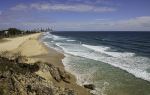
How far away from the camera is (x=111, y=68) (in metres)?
26.8

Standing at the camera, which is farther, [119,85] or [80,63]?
[80,63]

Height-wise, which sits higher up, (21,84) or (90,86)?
(21,84)

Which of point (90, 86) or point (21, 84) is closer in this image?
point (21, 84)

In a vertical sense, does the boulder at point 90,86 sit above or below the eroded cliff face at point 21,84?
below

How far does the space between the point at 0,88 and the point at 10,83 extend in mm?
740

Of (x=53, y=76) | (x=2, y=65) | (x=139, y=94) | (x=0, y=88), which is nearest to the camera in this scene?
(x=0, y=88)

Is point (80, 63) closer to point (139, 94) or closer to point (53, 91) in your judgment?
point (139, 94)

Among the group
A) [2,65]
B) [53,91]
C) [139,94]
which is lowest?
[139,94]

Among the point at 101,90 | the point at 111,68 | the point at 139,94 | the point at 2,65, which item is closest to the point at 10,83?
the point at 2,65

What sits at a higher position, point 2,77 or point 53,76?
point 2,77

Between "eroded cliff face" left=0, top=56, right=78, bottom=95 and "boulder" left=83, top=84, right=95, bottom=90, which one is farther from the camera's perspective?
"boulder" left=83, top=84, right=95, bottom=90

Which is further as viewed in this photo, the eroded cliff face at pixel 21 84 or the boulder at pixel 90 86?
the boulder at pixel 90 86

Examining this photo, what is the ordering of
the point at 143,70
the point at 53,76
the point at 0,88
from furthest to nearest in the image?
the point at 143,70, the point at 53,76, the point at 0,88

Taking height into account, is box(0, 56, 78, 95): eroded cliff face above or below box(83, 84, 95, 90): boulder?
above
